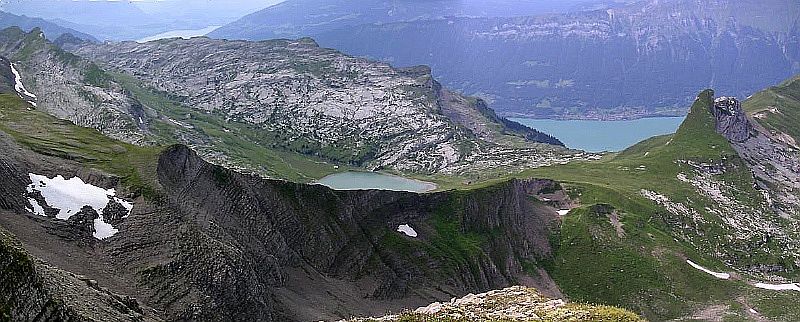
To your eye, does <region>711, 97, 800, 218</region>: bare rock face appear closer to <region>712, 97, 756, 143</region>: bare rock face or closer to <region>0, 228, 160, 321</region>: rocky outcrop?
<region>712, 97, 756, 143</region>: bare rock face

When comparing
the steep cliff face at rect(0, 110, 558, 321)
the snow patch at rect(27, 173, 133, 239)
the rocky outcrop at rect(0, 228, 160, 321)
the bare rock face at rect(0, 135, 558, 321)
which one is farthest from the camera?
the snow patch at rect(27, 173, 133, 239)

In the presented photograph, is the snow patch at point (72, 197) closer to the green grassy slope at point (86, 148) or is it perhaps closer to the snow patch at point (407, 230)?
the green grassy slope at point (86, 148)

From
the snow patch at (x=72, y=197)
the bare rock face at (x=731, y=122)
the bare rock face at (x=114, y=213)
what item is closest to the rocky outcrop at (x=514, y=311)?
the bare rock face at (x=114, y=213)

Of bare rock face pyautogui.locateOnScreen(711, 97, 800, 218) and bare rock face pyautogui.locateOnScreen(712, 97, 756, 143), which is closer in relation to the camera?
bare rock face pyautogui.locateOnScreen(711, 97, 800, 218)

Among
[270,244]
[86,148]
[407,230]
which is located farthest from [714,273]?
[86,148]

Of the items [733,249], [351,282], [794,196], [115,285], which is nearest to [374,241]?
[351,282]

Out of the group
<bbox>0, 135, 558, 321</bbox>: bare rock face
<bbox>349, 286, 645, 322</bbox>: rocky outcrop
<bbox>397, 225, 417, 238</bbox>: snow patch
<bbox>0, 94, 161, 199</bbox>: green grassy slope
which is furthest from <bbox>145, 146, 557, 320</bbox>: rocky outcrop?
<bbox>349, 286, 645, 322</bbox>: rocky outcrop

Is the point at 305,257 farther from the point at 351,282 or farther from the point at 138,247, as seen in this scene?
the point at 138,247
